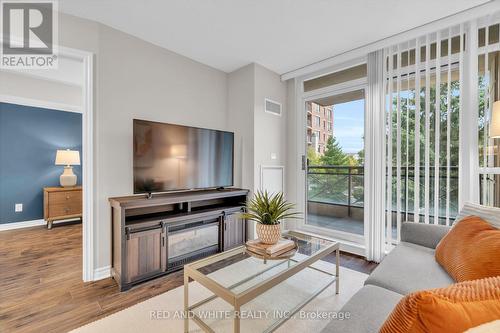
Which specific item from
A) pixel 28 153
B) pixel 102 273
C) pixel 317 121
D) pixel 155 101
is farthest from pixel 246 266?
pixel 28 153

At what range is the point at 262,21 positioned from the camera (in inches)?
91.4

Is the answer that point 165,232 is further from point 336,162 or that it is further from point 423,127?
point 423,127

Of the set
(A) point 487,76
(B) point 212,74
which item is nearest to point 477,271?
(A) point 487,76

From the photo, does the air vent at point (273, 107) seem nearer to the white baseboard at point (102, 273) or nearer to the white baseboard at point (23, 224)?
the white baseboard at point (102, 273)

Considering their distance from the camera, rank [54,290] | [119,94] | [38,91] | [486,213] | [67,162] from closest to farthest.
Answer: [486,213], [54,290], [119,94], [38,91], [67,162]

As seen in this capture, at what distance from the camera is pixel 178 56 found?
2.96 meters

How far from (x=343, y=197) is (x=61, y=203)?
470cm

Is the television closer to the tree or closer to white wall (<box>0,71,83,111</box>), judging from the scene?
the tree

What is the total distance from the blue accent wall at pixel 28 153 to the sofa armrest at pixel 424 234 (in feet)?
18.1

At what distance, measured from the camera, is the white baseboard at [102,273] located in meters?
2.23

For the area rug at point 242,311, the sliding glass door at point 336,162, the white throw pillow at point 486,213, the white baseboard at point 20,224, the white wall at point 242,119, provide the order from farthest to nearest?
the white baseboard at point 20,224
the white wall at point 242,119
the sliding glass door at point 336,162
the area rug at point 242,311
the white throw pillow at point 486,213

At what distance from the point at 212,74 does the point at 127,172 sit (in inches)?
72.8

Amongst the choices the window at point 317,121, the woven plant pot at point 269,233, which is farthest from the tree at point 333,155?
the woven plant pot at point 269,233

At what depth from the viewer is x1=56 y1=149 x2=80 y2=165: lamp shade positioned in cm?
403
